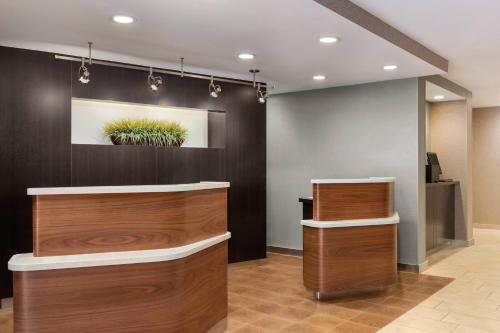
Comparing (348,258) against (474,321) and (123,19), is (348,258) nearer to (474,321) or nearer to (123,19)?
(474,321)

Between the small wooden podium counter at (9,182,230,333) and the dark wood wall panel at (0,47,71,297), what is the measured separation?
1.95 meters

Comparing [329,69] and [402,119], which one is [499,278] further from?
[329,69]

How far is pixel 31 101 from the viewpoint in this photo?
4621 mm

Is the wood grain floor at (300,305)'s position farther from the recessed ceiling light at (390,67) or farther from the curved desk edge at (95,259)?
the recessed ceiling light at (390,67)

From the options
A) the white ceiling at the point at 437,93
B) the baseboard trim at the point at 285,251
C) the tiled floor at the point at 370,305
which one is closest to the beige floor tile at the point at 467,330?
the tiled floor at the point at 370,305

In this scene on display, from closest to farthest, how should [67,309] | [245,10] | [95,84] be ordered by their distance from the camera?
[67,309] < [245,10] < [95,84]

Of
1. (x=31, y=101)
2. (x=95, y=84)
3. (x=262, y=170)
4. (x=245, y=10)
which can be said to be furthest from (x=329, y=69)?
(x=31, y=101)

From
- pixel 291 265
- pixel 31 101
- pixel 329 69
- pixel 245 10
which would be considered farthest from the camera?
pixel 291 265

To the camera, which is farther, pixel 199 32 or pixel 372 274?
pixel 372 274

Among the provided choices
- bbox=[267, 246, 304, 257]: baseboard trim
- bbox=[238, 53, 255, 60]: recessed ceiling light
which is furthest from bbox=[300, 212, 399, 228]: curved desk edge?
bbox=[267, 246, 304, 257]: baseboard trim

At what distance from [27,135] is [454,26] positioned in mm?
4236

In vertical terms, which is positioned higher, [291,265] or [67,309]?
[67,309]

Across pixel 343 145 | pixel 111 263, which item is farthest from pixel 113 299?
pixel 343 145

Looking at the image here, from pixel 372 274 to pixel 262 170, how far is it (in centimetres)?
239
